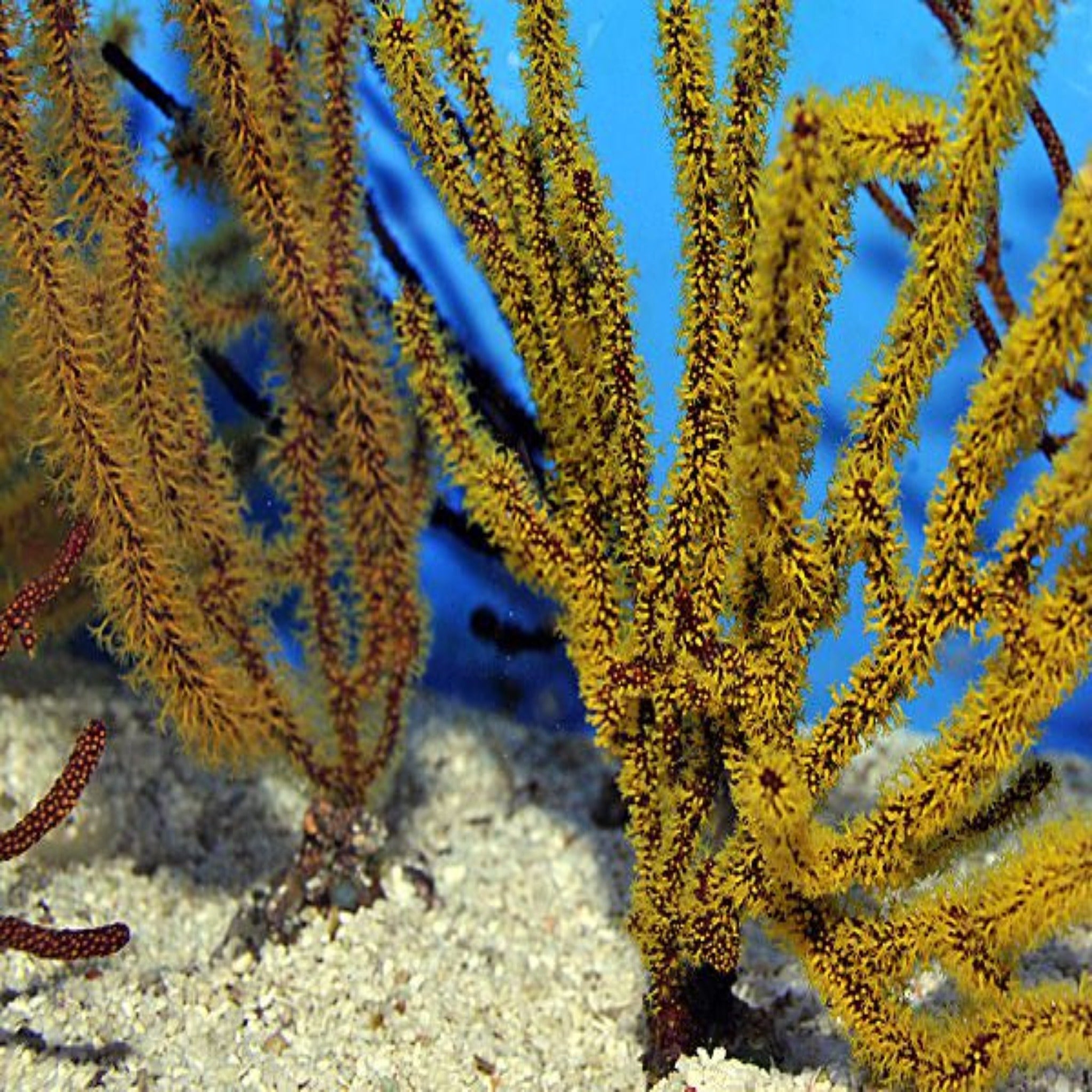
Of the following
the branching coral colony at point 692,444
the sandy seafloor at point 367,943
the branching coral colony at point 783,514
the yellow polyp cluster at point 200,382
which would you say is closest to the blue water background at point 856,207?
the branching coral colony at point 692,444

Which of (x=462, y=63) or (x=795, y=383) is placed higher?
(x=462, y=63)

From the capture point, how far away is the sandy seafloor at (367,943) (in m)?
2.32

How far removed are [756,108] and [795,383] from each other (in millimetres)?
453

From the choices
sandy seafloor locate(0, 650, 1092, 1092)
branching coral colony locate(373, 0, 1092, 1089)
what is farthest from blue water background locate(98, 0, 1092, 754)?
sandy seafloor locate(0, 650, 1092, 1092)

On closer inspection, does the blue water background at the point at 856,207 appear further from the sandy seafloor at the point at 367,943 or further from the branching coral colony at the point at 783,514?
the sandy seafloor at the point at 367,943

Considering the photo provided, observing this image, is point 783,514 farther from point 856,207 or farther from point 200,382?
point 200,382

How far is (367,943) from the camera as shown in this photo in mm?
2730

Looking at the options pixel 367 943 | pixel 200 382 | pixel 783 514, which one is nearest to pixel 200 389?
pixel 200 382

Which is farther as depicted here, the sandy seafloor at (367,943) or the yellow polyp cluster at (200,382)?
the sandy seafloor at (367,943)

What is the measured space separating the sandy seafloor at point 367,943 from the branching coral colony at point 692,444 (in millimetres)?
307

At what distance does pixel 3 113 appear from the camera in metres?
2.07

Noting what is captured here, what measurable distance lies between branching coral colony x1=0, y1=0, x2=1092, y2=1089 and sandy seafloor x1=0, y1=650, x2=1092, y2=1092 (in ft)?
1.01

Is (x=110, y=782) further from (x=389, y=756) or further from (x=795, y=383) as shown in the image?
(x=795, y=383)

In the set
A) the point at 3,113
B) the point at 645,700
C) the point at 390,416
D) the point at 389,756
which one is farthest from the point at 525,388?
the point at 3,113
